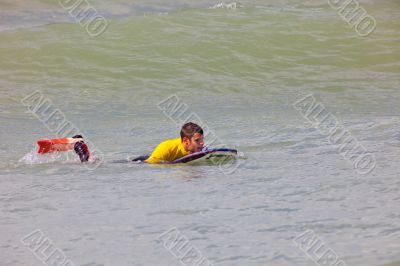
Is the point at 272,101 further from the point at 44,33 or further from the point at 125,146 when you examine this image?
the point at 44,33

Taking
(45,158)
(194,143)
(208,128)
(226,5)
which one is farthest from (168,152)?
(226,5)

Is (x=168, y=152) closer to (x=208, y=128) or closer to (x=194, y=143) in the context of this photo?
(x=194, y=143)

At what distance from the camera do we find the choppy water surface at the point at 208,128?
287 inches

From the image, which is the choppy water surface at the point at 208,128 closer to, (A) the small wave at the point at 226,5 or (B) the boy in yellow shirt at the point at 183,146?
(A) the small wave at the point at 226,5

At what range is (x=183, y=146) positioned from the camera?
1064 centimetres

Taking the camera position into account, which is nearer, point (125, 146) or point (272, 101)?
point (125, 146)

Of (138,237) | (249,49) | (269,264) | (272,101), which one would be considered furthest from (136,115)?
(269,264)

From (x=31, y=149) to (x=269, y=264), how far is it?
20.6 feet

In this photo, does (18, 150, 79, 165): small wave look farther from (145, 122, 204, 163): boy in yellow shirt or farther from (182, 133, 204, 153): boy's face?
(182, 133, 204, 153): boy's face

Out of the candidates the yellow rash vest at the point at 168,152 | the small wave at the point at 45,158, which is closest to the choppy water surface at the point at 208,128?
the small wave at the point at 45,158

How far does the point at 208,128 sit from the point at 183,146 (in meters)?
2.97

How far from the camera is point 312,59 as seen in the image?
61.2 feet

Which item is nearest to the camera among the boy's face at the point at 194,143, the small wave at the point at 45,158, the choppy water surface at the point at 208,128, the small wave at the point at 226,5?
the choppy water surface at the point at 208,128

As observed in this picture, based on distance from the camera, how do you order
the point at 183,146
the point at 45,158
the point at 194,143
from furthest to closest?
the point at 45,158 < the point at 183,146 < the point at 194,143
